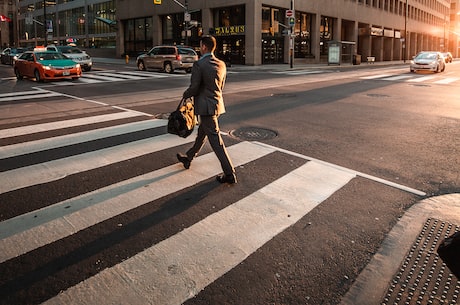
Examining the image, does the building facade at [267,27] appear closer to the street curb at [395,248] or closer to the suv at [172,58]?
the suv at [172,58]

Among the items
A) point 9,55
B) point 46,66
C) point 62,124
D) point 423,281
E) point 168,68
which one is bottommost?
point 423,281

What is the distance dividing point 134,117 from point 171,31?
40.0 metres

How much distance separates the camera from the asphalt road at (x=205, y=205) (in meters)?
2.99

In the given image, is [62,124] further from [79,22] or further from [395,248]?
[79,22]

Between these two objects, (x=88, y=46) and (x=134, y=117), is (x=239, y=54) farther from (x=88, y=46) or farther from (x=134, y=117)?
(x=88, y=46)

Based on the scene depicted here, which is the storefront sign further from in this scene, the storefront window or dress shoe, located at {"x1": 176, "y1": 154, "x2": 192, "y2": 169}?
dress shoe, located at {"x1": 176, "y1": 154, "x2": 192, "y2": 169}

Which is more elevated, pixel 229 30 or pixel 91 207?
pixel 229 30

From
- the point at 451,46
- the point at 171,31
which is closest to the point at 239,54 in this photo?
the point at 171,31

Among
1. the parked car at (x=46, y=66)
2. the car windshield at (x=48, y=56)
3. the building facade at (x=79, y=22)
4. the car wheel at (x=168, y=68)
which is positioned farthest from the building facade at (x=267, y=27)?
the parked car at (x=46, y=66)

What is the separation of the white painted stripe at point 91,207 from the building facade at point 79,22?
58924 millimetres

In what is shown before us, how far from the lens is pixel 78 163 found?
5891 mm

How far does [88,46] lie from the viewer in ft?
233

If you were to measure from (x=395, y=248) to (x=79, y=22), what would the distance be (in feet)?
262

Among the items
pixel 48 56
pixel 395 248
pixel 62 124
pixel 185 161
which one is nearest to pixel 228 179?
pixel 185 161
